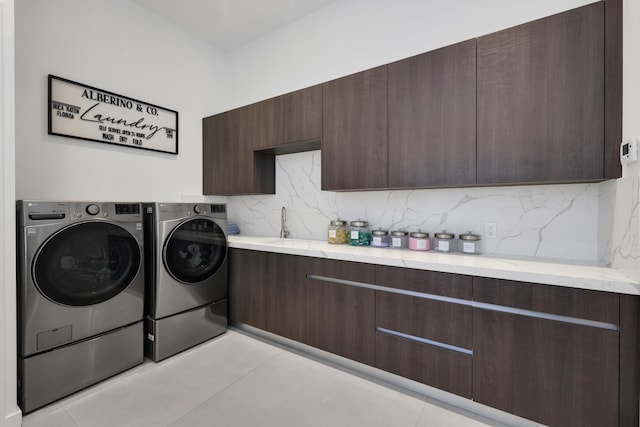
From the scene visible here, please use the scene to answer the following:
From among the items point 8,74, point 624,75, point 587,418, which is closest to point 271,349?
point 587,418

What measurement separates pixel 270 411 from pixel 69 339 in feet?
4.17

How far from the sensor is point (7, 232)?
4.65ft

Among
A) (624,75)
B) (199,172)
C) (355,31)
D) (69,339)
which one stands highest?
(355,31)

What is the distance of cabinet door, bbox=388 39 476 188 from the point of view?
1.71m

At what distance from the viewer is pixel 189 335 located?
227 cm

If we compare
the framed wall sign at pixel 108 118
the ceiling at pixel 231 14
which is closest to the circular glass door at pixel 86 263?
the framed wall sign at pixel 108 118

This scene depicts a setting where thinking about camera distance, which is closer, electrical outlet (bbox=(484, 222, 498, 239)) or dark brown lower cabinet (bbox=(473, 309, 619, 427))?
dark brown lower cabinet (bbox=(473, 309, 619, 427))

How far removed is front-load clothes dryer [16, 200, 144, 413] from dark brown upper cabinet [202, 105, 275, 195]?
1034 mm

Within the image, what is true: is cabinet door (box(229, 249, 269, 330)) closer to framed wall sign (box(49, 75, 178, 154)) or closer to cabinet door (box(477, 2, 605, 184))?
framed wall sign (box(49, 75, 178, 154))

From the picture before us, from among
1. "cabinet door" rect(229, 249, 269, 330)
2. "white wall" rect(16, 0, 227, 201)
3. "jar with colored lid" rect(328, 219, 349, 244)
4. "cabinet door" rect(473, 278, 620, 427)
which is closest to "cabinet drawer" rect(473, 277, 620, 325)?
"cabinet door" rect(473, 278, 620, 427)

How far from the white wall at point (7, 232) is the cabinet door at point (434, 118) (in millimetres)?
2128

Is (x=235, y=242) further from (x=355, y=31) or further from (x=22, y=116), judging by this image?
(x=355, y=31)

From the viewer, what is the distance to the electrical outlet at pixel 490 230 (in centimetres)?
190

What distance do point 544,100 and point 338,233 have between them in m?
1.56
